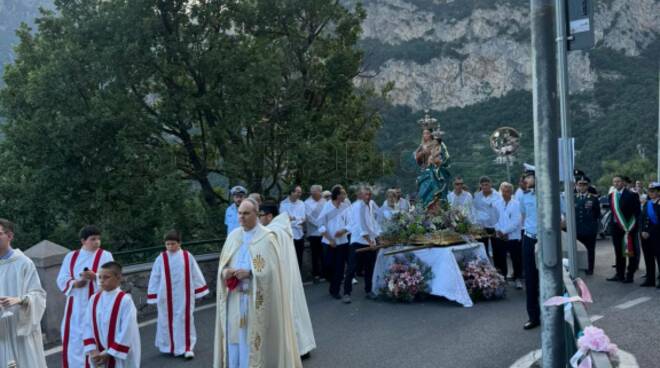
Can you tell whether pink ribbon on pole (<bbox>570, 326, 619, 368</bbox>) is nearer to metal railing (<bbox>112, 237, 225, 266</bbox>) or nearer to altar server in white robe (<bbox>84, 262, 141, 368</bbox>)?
altar server in white robe (<bbox>84, 262, 141, 368</bbox>)

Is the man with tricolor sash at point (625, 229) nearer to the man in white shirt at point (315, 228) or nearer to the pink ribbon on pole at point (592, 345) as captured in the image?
the man in white shirt at point (315, 228)

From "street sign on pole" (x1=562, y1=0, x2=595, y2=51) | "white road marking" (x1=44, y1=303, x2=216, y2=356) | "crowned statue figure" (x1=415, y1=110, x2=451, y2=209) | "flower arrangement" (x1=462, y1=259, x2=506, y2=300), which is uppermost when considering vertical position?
"street sign on pole" (x1=562, y1=0, x2=595, y2=51)

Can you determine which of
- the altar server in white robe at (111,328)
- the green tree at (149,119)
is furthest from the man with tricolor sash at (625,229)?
the altar server in white robe at (111,328)

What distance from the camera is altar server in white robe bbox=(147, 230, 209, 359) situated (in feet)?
27.2

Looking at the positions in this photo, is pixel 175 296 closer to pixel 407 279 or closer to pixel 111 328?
pixel 111 328

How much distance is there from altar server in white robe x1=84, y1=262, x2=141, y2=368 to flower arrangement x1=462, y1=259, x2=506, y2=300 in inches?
244

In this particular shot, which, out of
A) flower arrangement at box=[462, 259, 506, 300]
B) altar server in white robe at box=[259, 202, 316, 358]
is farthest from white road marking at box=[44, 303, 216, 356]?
flower arrangement at box=[462, 259, 506, 300]

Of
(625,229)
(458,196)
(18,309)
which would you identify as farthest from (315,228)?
(18,309)

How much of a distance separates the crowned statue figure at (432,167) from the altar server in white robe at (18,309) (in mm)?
7996

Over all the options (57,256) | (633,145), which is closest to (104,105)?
(57,256)

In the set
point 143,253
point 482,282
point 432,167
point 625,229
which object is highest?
point 432,167

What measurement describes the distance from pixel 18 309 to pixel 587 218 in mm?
10539

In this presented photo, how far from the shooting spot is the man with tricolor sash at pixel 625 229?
38.6ft

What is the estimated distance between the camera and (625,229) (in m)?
11.9
